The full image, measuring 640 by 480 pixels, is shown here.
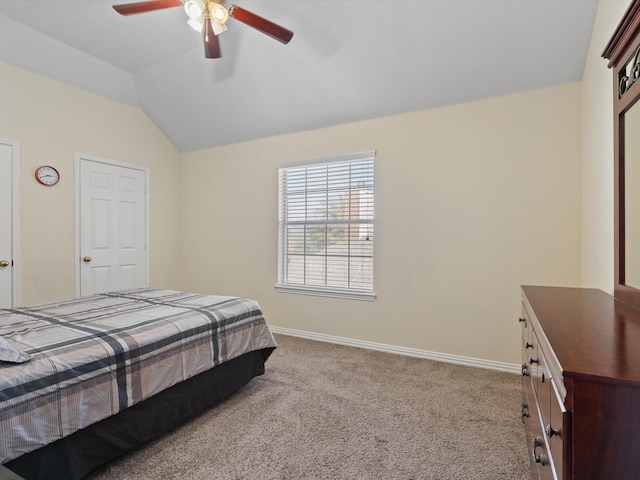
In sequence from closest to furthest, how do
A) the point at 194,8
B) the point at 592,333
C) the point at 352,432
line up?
the point at 592,333, the point at 352,432, the point at 194,8

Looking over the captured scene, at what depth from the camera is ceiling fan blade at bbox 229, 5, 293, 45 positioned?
2.16m

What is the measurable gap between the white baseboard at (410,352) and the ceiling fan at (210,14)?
112 inches

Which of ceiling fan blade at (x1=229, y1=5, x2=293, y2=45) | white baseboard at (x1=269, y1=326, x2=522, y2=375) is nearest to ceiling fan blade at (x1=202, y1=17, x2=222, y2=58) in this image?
ceiling fan blade at (x1=229, y1=5, x2=293, y2=45)

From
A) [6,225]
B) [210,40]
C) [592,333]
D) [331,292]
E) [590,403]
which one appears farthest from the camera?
[331,292]

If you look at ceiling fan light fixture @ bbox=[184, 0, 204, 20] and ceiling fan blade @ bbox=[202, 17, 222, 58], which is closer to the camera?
ceiling fan light fixture @ bbox=[184, 0, 204, 20]

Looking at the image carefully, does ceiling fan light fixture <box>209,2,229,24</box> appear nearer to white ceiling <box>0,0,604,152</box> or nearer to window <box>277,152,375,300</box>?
white ceiling <box>0,0,604,152</box>

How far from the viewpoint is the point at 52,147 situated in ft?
11.6

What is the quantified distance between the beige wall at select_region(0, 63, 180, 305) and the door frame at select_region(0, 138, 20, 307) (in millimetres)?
34

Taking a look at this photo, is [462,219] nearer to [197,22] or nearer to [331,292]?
[331,292]

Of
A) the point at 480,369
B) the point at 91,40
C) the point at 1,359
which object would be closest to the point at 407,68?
the point at 480,369

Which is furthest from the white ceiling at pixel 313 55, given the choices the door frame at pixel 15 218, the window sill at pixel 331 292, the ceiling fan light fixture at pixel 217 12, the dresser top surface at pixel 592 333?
the dresser top surface at pixel 592 333

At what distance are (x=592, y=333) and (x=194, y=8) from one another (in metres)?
2.62

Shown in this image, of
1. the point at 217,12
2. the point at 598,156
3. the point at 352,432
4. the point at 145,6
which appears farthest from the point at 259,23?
the point at 352,432

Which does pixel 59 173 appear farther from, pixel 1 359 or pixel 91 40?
pixel 1 359
